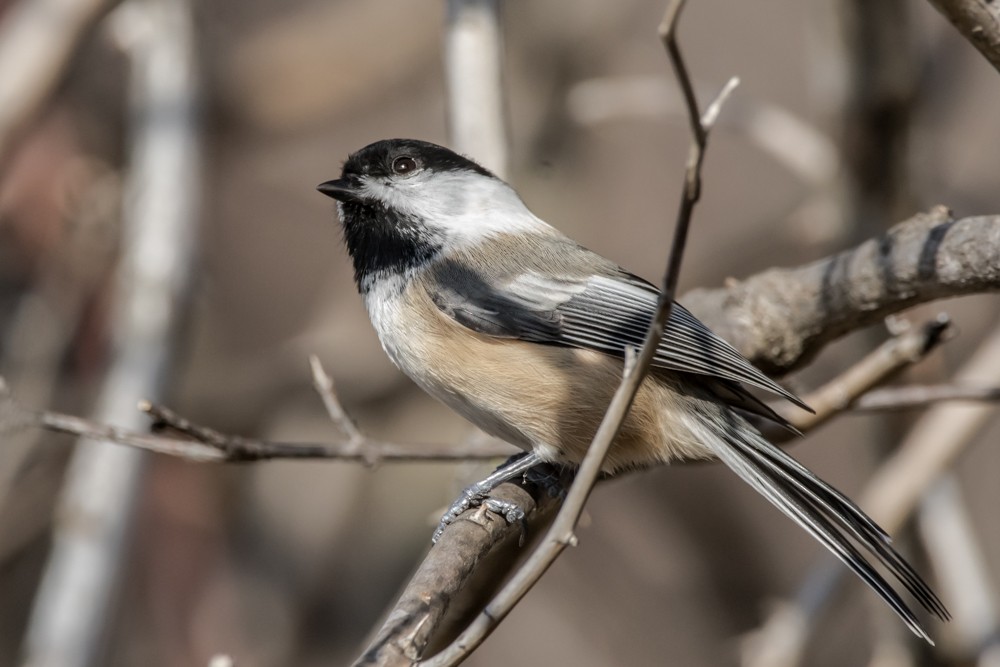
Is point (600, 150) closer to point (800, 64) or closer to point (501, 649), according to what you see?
point (800, 64)

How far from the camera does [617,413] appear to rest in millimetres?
1217

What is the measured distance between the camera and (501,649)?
435 centimetres

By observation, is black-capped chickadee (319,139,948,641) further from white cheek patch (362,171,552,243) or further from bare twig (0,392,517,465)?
bare twig (0,392,517,465)

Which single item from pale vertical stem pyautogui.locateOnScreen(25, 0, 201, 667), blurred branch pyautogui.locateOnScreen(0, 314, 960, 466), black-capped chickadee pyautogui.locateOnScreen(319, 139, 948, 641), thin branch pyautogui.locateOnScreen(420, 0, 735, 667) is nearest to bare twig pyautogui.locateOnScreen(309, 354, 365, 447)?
blurred branch pyautogui.locateOnScreen(0, 314, 960, 466)

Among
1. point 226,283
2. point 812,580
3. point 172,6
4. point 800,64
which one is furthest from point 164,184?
point 800,64

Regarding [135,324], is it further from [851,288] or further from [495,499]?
[851,288]

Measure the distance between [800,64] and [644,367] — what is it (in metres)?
4.04

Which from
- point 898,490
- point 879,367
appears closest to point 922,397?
point 879,367

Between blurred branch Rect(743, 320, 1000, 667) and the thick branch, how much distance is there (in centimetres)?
70

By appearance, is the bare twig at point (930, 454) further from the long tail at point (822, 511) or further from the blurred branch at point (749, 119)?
the long tail at point (822, 511)

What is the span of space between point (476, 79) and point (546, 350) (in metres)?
0.71

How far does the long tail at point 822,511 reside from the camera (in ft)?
5.60

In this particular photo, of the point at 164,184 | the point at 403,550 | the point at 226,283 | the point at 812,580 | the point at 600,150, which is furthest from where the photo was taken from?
the point at 226,283

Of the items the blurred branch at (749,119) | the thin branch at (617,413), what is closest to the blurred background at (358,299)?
the blurred branch at (749,119)
